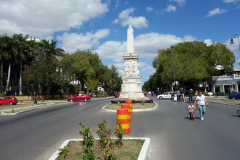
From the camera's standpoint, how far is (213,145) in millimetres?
6441

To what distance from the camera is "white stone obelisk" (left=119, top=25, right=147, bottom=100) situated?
80.8ft

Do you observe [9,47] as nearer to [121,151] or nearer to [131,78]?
[131,78]

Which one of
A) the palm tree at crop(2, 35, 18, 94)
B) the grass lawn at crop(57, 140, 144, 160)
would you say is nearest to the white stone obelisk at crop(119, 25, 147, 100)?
the grass lawn at crop(57, 140, 144, 160)

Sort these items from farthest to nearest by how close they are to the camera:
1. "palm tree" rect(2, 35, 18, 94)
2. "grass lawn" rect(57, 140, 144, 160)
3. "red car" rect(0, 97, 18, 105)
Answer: "palm tree" rect(2, 35, 18, 94) → "red car" rect(0, 97, 18, 105) → "grass lawn" rect(57, 140, 144, 160)

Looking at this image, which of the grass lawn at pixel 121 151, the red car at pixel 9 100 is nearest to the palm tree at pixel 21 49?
the red car at pixel 9 100

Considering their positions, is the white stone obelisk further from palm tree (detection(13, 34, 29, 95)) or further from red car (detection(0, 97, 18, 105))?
palm tree (detection(13, 34, 29, 95))

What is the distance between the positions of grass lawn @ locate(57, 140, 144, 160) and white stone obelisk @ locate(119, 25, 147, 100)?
58.7 feet

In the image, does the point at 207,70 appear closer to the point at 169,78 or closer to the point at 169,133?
the point at 169,78

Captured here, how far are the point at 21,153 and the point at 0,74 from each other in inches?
1603

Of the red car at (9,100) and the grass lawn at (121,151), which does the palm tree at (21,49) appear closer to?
→ the red car at (9,100)

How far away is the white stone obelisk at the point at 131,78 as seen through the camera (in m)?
24.6

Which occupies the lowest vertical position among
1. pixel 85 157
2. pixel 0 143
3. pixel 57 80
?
pixel 0 143

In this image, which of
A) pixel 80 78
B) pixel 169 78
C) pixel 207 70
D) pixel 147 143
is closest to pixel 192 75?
pixel 169 78

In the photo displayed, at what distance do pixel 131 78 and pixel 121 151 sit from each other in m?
19.3
